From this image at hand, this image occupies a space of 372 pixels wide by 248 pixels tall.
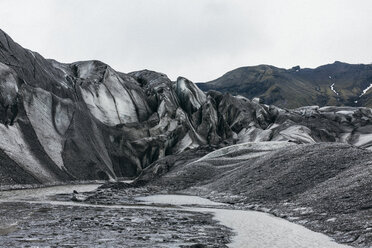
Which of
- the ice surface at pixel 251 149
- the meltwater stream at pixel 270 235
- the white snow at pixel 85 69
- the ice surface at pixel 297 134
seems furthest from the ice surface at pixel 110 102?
the meltwater stream at pixel 270 235

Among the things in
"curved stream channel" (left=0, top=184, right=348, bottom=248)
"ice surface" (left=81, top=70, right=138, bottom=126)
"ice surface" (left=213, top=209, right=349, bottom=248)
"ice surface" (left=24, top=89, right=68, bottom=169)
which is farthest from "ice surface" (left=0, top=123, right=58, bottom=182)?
"ice surface" (left=213, top=209, right=349, bottom=248)

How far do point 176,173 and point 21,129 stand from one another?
2881 centimetres

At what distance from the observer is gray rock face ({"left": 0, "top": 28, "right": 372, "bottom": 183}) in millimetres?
66438

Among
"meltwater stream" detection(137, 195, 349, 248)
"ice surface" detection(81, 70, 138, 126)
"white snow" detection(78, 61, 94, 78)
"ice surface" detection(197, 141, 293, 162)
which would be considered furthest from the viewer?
"white snow" detection(78, 61, 94, 78)

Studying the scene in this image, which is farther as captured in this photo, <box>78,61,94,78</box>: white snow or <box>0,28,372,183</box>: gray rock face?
<box>78,61,94,78</box>: white snow

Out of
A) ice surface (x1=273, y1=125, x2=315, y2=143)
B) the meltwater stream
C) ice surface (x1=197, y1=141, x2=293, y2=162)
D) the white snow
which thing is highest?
the white snow

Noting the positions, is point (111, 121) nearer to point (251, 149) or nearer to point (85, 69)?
point (85, 69)

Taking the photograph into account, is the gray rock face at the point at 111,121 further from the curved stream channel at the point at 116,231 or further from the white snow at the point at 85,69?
the curved stream channel at the point at 116,231

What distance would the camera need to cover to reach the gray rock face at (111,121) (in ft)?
218

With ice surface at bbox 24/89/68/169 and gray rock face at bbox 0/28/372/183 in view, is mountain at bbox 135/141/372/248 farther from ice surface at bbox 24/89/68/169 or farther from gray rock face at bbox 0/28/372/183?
gray rock face at bbox 0/28/372/183

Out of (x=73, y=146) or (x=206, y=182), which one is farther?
(x=73, y=146)

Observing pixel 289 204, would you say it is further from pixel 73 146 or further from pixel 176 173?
pixel 73 146

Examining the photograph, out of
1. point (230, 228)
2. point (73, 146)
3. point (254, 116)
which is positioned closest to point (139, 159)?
point (73, 146)

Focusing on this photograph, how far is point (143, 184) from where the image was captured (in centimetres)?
6369
